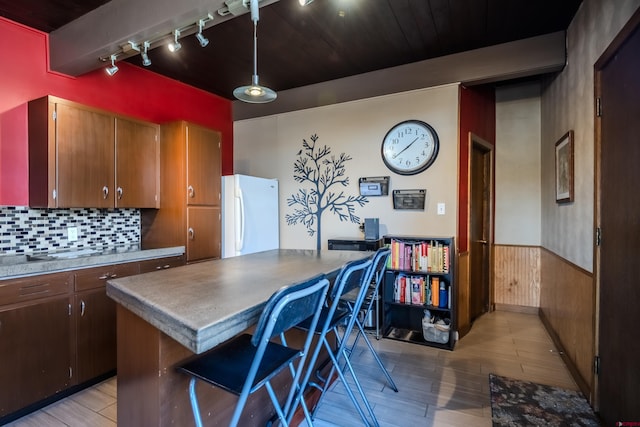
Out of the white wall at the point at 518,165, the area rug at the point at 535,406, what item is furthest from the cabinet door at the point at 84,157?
the white wall at the point at 518,165

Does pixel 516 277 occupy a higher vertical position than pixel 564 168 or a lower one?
lower

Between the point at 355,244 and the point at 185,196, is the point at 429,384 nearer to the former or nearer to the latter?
the point at 355,244

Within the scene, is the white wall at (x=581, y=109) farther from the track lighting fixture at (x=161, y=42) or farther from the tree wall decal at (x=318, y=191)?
the track lighting fixture at (x=161, y=42)

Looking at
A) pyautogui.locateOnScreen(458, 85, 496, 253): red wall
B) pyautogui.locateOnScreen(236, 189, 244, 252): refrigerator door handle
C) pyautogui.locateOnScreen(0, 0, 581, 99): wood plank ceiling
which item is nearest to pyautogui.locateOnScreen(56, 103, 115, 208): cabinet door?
pyautogui.locateOnScreen(0, 0, 581, 99): wood plank ceiling

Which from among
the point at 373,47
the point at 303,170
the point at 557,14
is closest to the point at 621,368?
the point at 557,14

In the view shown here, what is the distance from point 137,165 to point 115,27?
118 cm

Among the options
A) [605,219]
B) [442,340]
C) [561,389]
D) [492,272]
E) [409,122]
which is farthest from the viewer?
[492,272]

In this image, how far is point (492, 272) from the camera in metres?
4.21

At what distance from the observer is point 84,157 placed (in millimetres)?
2674

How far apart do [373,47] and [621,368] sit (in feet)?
9.58

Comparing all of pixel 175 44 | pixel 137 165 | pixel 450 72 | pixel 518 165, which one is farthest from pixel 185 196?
pixel 518 165

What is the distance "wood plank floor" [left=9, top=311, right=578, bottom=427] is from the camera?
205 centimetres

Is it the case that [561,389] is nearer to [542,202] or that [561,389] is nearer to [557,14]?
[542,202]

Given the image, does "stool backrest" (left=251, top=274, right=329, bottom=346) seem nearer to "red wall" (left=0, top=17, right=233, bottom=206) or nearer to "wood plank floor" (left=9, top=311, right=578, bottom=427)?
"wood plank floor" (left=9, top=311, right=578, bottom=427)
